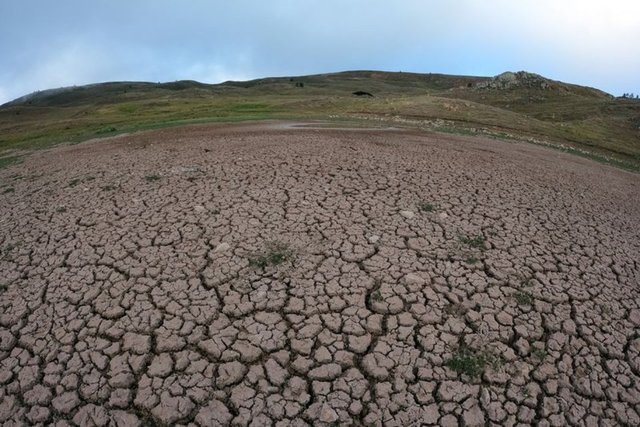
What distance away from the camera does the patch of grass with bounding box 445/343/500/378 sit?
3418mm

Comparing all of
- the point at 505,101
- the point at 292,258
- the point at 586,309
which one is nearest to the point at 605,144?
the point at 505,101

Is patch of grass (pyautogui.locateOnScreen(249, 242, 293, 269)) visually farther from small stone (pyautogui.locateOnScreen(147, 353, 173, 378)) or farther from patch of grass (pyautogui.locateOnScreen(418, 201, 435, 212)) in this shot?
patch of grass (pyautogui.locateOnScreen(418, 201, 435, 212))

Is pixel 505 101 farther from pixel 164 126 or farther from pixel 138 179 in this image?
pixel 138 179

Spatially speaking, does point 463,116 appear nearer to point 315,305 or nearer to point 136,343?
point 315,305

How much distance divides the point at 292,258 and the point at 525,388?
2685 millimetres

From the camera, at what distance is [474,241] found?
5.34m

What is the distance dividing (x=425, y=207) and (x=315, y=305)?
2.98 m

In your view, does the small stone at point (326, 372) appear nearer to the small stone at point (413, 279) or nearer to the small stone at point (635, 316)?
the small stone at point (413, 279)

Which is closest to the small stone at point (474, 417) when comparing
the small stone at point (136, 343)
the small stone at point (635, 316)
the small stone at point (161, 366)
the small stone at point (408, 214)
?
the small stone at point (635, 316)

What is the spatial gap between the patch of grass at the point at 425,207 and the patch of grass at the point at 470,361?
113 inches

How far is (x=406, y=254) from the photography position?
496 centimetres

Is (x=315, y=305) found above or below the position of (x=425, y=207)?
below

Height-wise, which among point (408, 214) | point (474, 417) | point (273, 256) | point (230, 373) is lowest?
point (474, 417)

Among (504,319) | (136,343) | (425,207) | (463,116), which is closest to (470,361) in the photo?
(504,319)
